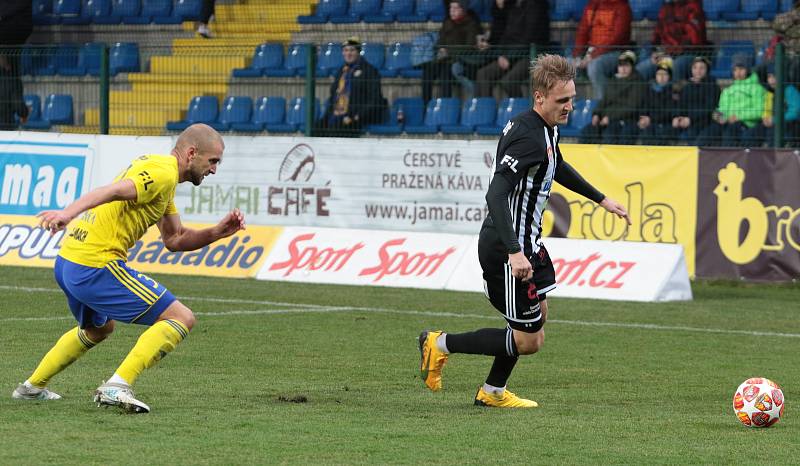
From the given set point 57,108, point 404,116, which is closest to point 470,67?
point 404,116

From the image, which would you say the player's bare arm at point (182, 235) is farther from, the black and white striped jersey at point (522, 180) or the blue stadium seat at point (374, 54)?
the blue stadium seat at point (374, 54)

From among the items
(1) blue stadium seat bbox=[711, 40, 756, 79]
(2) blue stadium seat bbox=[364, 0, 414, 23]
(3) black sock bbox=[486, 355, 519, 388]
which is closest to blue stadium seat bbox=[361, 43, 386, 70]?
(2) blue stadium seat bbox=[364, 0, 414, 23]

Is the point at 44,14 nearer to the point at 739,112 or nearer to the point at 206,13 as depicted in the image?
the point at 206,13

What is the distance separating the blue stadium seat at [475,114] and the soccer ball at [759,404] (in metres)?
11.1

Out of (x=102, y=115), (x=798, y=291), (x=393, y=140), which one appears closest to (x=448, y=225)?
(x=393, y=140)

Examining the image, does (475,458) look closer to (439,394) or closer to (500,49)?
(439,394)

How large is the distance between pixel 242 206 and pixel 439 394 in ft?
33.3

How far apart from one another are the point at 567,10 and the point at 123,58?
6.72m

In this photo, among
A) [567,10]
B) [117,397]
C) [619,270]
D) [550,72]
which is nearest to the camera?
[117,397]

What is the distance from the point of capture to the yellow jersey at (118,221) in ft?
25.0

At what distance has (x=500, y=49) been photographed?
18281 mm

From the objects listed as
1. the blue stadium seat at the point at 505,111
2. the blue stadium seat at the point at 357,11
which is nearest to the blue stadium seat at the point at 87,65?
the blue stadium seat at the point at 357,11

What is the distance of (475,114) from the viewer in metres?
18.8

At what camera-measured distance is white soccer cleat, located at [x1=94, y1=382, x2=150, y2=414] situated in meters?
7.52
